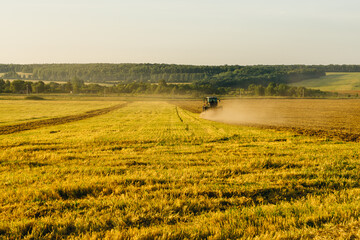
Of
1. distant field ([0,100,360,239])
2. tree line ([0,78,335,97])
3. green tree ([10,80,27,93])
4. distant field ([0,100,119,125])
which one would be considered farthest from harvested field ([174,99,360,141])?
green tree ([10,80,27,93])

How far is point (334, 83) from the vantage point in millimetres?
156000

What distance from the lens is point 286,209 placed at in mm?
5477

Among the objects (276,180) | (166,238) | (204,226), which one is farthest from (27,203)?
(276,180)

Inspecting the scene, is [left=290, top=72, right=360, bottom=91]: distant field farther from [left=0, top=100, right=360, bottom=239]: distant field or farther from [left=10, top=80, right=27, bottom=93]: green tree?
[left=10, top=80, right=27, bottom=93]: green tree

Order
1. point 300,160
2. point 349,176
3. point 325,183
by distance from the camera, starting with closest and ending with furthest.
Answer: point 325,183
point 349,176
point 300,160

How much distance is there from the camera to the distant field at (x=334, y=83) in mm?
140750

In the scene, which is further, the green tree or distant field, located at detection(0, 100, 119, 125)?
the green tree

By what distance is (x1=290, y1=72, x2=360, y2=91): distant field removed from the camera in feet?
462

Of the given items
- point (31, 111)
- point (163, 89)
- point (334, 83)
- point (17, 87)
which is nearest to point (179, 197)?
point (31, 111)

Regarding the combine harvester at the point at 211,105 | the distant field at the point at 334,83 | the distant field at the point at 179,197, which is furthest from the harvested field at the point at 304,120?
the distant field at the point at 334,83

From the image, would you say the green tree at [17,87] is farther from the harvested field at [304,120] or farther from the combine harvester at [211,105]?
the combine harvester at [211,105]

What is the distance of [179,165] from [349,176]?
17.0ft

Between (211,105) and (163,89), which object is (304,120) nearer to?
(211,105)

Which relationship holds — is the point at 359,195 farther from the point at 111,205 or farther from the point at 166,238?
the point at 111,205
